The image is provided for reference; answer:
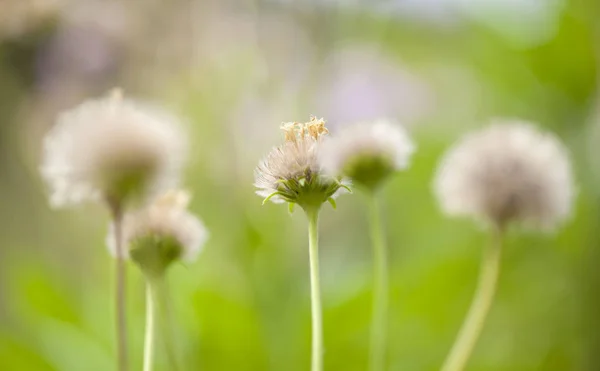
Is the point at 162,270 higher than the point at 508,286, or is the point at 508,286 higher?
the point at 508,286

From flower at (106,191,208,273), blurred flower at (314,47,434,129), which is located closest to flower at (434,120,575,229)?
flower at (106,191,208,273)

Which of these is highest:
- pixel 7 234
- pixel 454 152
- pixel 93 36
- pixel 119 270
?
pixel 93 36

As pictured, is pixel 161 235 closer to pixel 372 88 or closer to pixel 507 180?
pixel 507 180

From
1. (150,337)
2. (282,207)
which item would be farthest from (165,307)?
(282,207)

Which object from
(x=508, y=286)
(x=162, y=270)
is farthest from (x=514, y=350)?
(x=162, y=270)

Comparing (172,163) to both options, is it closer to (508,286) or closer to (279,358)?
(279,358)

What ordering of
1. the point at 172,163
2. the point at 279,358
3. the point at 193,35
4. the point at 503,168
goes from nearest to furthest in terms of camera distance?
the point at 172,163 → the point at 503,168 → the point at 279,358 → the point at 193,35
